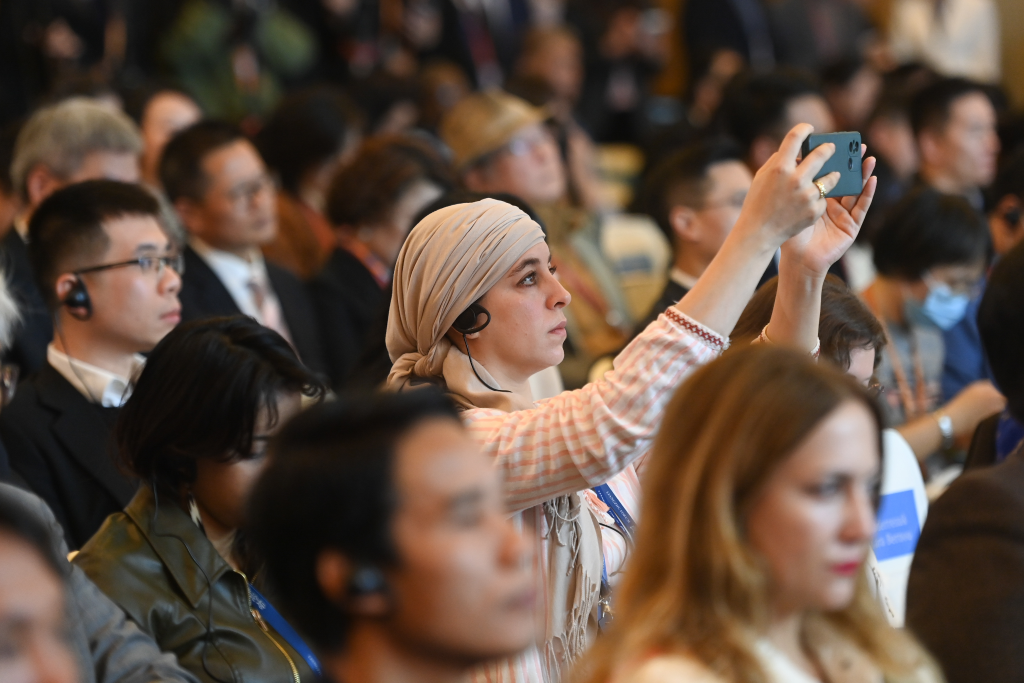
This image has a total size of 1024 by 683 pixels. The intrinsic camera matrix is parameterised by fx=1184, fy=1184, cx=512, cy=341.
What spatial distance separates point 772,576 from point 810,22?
735 cm

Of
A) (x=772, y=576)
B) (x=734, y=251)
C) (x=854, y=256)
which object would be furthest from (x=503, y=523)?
(x=854, y=256)

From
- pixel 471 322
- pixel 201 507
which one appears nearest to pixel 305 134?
pixel 201 507

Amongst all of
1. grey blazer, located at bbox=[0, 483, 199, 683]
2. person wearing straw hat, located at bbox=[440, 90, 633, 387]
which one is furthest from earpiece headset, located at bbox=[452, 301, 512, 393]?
person wearing straw hat, located at bbox=[440, 90, 633, 387]

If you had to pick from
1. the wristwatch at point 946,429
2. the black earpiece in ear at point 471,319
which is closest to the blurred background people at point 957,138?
the wristwatch at point 946,429

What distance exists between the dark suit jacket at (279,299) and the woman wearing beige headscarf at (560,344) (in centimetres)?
169

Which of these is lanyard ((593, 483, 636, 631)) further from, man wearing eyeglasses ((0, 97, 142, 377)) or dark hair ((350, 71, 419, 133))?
dark hair ((350, 71, 419, 133))

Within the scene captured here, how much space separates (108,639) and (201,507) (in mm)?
328

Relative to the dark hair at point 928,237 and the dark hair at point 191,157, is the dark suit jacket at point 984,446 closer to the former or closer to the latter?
the dark hair at point 928,237

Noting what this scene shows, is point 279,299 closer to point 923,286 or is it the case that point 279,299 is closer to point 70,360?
point 70,360

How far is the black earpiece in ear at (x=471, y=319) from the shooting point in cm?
193

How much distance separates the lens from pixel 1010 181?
418cm

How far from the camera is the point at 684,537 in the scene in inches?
52.7

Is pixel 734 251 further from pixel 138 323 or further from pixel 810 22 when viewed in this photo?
pixel 810 22

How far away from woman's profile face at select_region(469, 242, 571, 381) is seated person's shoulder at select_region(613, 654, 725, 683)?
718 mm
